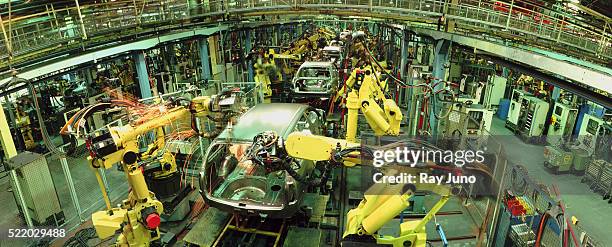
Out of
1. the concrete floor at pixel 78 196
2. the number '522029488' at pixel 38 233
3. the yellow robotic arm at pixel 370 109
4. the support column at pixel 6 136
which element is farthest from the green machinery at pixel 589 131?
the support column at pixel 6 136

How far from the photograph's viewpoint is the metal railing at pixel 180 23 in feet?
21.5

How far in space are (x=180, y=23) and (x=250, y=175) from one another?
663 centimetres

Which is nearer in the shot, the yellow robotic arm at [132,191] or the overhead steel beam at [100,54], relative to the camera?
the yellow robotic arm at [132,191]

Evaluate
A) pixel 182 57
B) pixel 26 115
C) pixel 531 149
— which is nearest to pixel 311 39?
pixel 182 57

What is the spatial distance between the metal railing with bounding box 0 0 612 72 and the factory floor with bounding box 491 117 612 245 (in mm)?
2859

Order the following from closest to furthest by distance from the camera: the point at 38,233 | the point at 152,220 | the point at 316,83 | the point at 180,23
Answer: the point at 152,220
the point at 38,233
the point at 180,23
the point at 316,83

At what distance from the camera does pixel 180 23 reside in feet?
34.2

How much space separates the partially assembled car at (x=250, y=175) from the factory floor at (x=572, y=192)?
13.2ft

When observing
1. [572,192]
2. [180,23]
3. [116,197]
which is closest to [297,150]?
[116,197]

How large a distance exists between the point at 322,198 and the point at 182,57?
1080cm

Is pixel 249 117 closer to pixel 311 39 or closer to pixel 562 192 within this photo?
pixel 562 192

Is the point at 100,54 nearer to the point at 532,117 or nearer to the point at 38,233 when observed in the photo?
the point at 38,233

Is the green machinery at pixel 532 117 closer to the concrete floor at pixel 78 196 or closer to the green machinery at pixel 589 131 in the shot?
the green machinery at pixel 589 131

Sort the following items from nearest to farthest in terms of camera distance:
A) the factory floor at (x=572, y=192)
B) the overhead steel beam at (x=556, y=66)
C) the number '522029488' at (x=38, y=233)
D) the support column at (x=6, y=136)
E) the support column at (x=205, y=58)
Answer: the overhead steel beam at (x=556, y=66) → the support column at (x=6, y=136) → the number '522029488' at (x=38, y=233) → the factory floor at (x=572, y=192) → the support column at (x=205, y=58)
